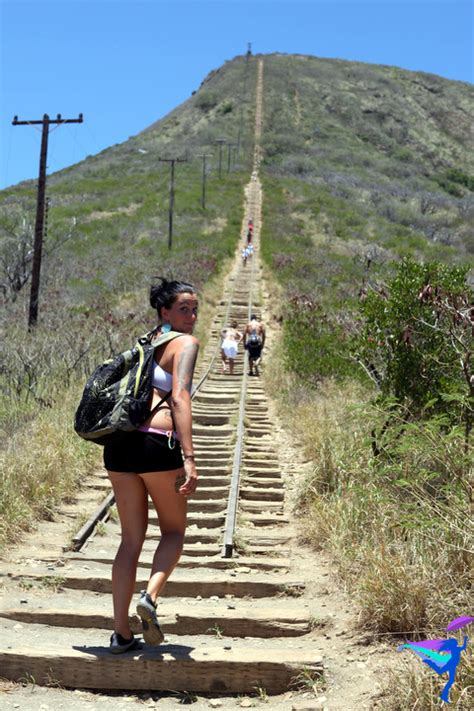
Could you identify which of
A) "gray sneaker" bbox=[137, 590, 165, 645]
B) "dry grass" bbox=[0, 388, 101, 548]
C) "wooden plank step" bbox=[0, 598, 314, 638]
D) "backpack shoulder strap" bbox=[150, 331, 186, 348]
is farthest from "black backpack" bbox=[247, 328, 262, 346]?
"gray sneaker" bbox=[137, 590, 165, 645]

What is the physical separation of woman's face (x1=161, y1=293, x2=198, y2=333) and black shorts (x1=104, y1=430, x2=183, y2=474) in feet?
2.33

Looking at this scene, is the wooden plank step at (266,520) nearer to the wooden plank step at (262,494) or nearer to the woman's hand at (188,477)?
the wooden plank step at (262,494)

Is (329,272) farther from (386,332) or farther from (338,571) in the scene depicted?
(338,571)

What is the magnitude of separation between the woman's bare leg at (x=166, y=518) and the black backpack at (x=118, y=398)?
329 millimetres

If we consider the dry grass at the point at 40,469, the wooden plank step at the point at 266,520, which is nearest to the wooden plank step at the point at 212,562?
the dry grass at the point at 40,469

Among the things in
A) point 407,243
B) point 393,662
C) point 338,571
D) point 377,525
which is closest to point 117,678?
point 393,662

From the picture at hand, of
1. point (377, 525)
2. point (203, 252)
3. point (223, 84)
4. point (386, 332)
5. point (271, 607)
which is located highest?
point (223, 84)

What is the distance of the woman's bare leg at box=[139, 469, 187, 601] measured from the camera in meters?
4.66

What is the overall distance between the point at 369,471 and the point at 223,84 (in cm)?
12639

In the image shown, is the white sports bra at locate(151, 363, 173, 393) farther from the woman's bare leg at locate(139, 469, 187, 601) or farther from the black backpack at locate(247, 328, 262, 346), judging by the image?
the black backpack at locate(247, 328, 262, 346)

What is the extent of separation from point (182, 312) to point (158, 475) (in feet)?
3.24

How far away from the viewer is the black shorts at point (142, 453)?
15.1ft

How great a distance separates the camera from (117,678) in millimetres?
4711

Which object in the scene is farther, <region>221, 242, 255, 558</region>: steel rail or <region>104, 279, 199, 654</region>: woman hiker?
<region>221, 242, 255, 558</region>: steel rail
